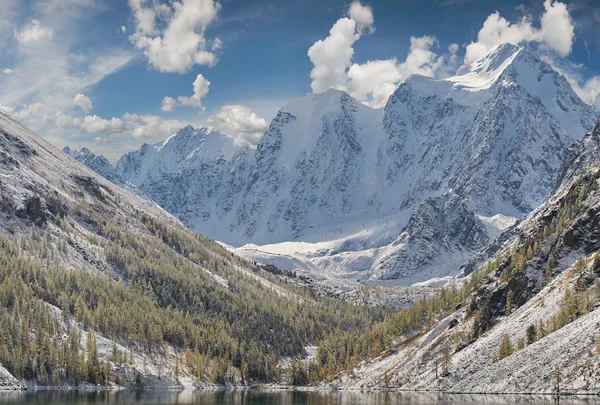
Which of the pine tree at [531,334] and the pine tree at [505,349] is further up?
the pine tree at [531,334]

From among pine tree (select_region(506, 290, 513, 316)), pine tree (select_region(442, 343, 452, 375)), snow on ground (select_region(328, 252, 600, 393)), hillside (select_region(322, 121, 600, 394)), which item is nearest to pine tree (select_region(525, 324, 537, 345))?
hillside (select_region(322, 121, 600, 394))

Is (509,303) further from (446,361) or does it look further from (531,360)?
(531,360)

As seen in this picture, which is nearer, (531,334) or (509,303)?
(531,334)

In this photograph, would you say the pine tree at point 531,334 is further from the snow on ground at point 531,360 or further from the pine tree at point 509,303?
the pine tree at point 509,303

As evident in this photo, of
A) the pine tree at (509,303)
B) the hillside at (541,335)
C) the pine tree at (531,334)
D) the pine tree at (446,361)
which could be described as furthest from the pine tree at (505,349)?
the pine tree at (509,303)

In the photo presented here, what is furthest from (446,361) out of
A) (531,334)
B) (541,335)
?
(541,335)

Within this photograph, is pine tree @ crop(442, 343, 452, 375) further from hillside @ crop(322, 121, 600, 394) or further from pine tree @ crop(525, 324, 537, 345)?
pine tree @ crop(525, 324, 537, 345)

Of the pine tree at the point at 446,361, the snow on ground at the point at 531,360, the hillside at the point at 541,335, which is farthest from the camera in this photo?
the pine tree at the point at 446,361

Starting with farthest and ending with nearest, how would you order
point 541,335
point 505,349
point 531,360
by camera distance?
point 505,349, point 541,335, point 531,360

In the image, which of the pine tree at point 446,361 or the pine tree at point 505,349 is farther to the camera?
the pine tree at point 446,361

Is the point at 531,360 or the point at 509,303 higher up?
the point at 509,303

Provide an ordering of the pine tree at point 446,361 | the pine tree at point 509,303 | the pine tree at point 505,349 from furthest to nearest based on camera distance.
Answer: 1. the pine tree at point 509,303
2. the pine tree at point 446,361
3. the pine tree at point 505,349
